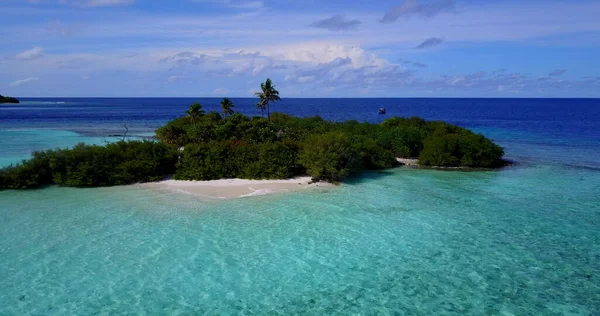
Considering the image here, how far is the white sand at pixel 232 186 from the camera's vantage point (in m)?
26.6

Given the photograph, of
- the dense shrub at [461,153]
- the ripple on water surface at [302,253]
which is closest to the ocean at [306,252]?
the ripple on water surface at [302,253]

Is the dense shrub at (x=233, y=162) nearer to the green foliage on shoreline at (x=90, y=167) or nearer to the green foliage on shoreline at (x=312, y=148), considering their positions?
the green foliage on shoreline at (x=312, y=148)

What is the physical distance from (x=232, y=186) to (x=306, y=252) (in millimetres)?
12528

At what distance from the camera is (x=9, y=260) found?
1596cm

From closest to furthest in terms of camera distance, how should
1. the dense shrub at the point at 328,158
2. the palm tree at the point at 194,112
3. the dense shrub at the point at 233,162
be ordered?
the dense shrub at the point at 328,158 → the dense shrub at the point at 233,162 → the palm tree at the point at 194,112

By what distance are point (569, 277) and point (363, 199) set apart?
12429mm

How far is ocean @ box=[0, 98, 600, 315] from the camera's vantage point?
43.3ft

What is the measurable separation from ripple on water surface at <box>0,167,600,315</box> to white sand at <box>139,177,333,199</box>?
5.62ft

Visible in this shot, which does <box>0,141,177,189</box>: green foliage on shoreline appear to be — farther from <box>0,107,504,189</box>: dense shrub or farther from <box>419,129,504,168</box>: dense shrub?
<box>419,129,504,168</box>: dense shrub

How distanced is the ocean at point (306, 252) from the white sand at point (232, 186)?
4.11 feet

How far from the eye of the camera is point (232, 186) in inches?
1117

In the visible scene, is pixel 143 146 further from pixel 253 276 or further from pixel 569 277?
pixel 569 277

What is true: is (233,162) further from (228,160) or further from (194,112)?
(194,112)

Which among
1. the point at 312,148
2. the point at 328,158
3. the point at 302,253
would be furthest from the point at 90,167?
the point at 302,253
